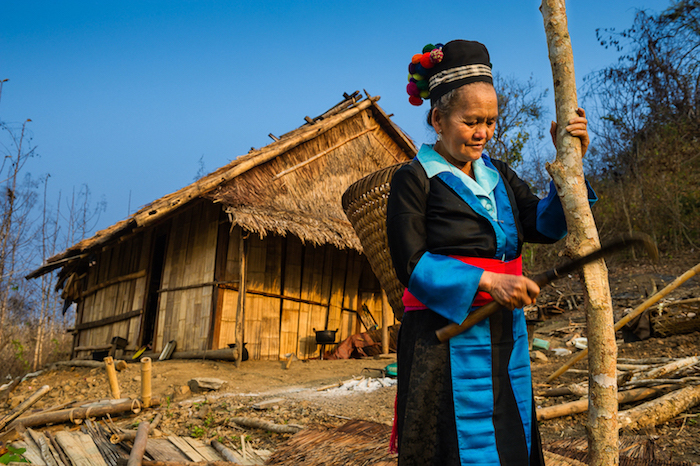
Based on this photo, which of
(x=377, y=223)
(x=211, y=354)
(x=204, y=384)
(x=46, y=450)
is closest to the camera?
(x=377, y=223)

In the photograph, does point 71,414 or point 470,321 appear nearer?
point 470,321

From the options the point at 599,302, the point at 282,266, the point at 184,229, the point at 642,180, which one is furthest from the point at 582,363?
the point at 642,180

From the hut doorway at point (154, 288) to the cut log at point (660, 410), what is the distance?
27.0 feet

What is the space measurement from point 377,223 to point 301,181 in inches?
287

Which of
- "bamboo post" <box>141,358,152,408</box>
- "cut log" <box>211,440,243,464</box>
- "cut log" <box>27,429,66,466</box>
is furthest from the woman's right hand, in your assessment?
"bamboo post" <box>141,358,152,408</box>

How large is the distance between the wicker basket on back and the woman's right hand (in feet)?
2.67

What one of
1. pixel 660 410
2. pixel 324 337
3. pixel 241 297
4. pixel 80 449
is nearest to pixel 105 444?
pixel 80 449

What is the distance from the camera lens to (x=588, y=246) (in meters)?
1.42

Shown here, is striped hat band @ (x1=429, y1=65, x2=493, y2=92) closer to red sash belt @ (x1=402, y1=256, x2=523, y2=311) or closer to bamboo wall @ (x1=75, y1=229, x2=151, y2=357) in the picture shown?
red sash belt @ (x1=402, y1=256, x2=523, y2=311)

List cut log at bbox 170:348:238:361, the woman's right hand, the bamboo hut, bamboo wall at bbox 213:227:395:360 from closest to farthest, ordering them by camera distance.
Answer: the woman's right hand → cut log at bbox 170:348:238:361 → the bamboo hut → bamboo wall at bbox 213:227:395:360

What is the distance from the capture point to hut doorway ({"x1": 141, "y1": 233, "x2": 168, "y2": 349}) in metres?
9.36

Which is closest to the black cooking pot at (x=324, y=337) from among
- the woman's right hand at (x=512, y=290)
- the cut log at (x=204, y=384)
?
the cut log at (x=204, y=384)

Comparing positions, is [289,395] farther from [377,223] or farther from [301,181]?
[301,181]

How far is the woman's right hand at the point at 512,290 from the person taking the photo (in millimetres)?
1196
